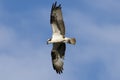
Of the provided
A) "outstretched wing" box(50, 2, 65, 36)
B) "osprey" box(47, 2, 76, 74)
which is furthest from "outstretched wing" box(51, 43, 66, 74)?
"outstretched wing" box(50, 2, 65, 36)

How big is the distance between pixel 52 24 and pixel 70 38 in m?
1.15

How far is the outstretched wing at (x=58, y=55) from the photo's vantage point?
30.9 metres

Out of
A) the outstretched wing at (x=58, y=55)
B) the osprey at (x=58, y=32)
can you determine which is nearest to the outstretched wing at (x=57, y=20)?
the osprey at (x=58, y=32)

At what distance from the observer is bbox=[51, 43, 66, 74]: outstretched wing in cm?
3089

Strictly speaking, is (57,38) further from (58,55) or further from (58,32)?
(58,55)

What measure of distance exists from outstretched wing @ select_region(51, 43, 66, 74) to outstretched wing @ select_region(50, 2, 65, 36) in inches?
30.2

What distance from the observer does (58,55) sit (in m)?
31.5

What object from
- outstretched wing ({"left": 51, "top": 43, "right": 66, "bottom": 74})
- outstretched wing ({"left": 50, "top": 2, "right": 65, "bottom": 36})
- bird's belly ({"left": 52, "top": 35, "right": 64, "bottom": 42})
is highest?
outstretched wing ({"left": 50, "top": 2, "right": 65, "bottom": 36})

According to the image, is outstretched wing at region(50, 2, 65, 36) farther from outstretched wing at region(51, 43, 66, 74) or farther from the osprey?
outstretched wing at region(51, 43, 66, 74)

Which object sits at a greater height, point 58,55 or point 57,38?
point 57,38

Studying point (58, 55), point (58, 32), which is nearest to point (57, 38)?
point (58, 32)

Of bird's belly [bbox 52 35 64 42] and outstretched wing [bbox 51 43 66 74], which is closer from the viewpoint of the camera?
bird's belly [bbox 52 35 64 42]

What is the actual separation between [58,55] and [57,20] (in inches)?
86.7

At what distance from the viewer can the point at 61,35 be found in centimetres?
3012
